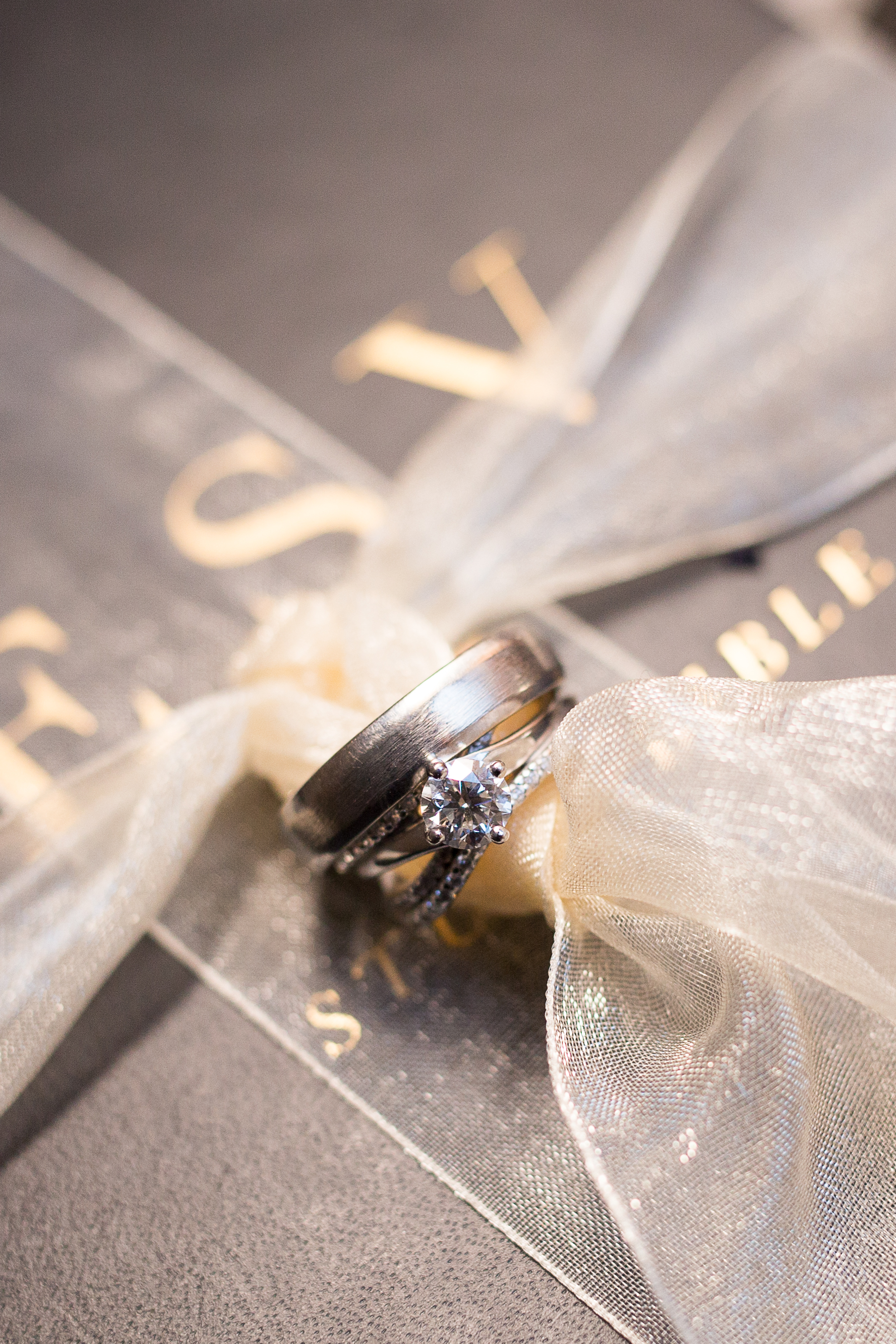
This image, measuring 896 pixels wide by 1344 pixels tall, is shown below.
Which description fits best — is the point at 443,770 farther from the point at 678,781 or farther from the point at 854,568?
the point at 854,568

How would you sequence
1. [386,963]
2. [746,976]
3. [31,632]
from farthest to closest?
[31,632] → [386,963] → [746,976]

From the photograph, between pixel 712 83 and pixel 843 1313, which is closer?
pixel 843 1313

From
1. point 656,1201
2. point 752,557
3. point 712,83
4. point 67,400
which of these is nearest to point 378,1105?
point 656,1201

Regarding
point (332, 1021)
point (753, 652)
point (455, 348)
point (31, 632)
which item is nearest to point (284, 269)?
point (455, 348)

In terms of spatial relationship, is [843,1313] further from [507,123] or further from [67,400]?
[507,123]

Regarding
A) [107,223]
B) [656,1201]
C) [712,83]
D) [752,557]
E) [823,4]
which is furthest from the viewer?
[823,4]

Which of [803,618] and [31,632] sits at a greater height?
[31,632]

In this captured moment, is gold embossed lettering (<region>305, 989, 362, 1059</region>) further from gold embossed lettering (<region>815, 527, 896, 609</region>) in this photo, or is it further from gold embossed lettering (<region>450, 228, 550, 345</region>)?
gold embossed lettering (<region>450, 228, 550, 345</region>)

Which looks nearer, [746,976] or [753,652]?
[746,976]
